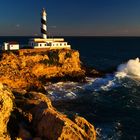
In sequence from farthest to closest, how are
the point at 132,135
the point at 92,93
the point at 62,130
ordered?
1. the point at 92,93
2. the point at 132,135
3. the point at 62,130

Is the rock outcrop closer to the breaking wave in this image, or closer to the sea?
the sea

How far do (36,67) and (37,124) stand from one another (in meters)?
39.6

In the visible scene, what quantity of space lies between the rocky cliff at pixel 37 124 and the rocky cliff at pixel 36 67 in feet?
98.1

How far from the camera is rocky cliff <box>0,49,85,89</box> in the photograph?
191 ft

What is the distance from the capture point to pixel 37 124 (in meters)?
26.0

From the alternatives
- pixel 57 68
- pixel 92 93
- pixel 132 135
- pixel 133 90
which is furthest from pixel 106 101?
pixel 57 68

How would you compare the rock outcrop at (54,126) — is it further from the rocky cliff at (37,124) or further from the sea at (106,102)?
the sea at (106,102)

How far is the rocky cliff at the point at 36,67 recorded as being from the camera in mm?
58128

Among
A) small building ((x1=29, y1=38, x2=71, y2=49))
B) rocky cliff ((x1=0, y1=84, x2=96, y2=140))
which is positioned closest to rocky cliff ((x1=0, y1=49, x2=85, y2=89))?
small building ((x1=29, y1=38, x2=71, y2=49))

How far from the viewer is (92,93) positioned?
58281mm

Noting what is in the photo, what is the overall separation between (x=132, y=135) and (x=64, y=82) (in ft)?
104

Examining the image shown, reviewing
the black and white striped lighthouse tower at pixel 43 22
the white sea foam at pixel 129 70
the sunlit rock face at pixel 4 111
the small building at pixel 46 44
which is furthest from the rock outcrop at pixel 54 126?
the white sea foam at pixel 129 70

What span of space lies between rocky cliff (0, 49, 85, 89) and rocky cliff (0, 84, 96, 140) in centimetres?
2990

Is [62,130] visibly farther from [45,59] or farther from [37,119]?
[45,59]
